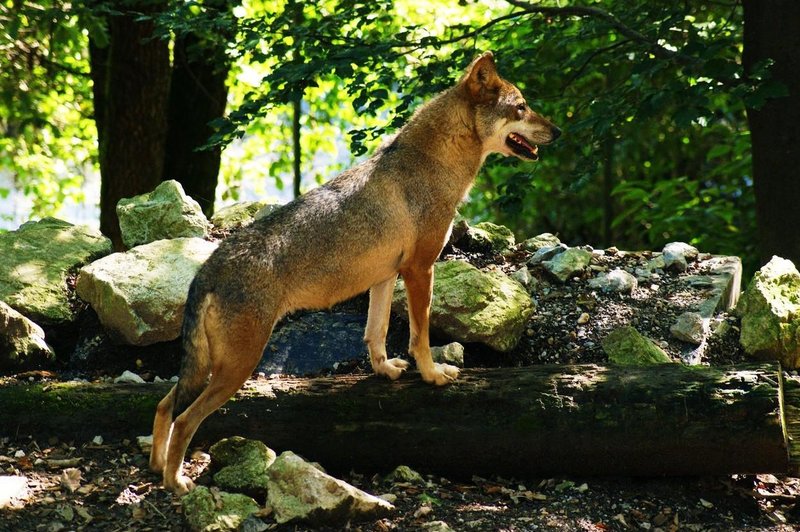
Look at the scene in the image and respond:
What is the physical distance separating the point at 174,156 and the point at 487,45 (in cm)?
553

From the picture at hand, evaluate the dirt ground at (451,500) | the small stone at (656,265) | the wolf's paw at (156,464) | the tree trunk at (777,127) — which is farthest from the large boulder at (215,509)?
the tree trunk at (777,127)

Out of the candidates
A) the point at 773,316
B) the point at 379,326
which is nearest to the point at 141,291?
the point at 379,326

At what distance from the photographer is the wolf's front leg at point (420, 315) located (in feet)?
21.3

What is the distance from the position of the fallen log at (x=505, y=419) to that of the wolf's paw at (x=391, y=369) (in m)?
0.08

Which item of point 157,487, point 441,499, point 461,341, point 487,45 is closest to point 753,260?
point 487,45

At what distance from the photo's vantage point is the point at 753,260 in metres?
12.7

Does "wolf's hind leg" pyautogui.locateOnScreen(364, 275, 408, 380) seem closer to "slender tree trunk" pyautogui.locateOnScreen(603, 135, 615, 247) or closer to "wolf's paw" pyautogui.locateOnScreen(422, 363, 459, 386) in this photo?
"wolf's paw" pyautogui.locateOnScreen(422, 363, 459, 386)

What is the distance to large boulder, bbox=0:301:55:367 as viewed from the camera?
7301 mm

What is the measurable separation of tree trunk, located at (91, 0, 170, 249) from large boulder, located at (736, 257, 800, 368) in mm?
8250

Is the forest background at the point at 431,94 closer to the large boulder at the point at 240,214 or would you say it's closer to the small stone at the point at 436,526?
the large boulder at the point at 240,214

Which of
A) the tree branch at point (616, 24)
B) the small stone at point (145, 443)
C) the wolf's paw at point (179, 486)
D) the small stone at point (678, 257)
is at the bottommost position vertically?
the wolf's paw at point (179, 486)

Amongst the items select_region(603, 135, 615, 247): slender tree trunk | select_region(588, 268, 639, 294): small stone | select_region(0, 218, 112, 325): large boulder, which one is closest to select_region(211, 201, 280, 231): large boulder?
select_region(0, 218, 112, 325): large boulder

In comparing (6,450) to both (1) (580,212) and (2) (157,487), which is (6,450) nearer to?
(2) (157,487)

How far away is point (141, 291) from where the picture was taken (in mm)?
7570
